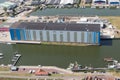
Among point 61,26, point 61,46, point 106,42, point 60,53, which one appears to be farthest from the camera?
point 61,26

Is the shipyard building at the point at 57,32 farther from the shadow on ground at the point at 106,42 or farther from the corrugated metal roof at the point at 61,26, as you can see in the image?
the shadow on ground at the point at 106,42

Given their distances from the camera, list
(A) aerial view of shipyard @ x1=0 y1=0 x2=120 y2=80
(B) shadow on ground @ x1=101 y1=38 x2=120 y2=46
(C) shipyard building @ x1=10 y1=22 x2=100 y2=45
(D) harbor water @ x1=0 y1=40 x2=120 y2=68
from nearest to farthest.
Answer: (A) aerial view of shipyard @ x1=0 y1=0 x2=120 y2=80 < (D) harbor water @ x1=0 y1=40 x2=120 y2=68 < (C) shipyard building @ x1=10 y1=22 x2=100 y2=45 < (B) shadow on ground @ x1=101 y1=38 x2=120 y2=46

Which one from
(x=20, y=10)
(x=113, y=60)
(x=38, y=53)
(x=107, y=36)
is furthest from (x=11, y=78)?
(x=20, y=10)

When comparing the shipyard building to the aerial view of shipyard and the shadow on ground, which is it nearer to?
the aerial view of shipyard

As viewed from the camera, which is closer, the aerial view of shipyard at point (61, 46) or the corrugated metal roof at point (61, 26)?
the aerial view of shipyard at point (61, 46)

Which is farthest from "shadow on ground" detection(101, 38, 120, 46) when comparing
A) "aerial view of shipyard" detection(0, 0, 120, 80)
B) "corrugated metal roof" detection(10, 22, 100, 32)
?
"corrugated metal roof" detection(10, 22, 100, 32)

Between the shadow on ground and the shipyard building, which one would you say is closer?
the shipyard building

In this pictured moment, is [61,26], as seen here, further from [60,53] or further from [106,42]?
[106,42]

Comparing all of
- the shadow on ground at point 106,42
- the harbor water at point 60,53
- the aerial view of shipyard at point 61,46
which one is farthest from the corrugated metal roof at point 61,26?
the harbor water at point 60,53

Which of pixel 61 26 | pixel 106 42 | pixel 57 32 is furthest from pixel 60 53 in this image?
pixel 106 42
